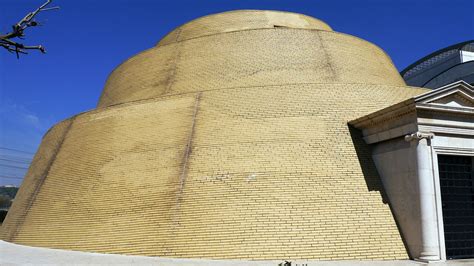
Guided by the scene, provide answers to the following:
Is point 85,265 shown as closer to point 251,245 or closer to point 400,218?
point 251,245

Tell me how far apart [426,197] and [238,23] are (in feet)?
42.0

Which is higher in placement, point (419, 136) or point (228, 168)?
point (419, 136)

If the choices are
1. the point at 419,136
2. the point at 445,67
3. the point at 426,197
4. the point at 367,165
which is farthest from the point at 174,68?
the point at 445,67

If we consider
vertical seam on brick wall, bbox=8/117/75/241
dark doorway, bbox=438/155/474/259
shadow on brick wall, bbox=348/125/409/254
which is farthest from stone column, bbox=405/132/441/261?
vertical seam on brick wall, bbox=8/117/75/241

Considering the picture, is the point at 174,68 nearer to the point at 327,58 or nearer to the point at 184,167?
the point at 327,58

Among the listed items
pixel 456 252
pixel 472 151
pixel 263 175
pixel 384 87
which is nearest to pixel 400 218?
pixel 456 252

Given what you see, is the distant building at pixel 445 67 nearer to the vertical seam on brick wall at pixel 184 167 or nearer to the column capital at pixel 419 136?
the column capital at pixel 419 136

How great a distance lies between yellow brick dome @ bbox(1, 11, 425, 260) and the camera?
36.6 feet

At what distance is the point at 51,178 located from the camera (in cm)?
1540

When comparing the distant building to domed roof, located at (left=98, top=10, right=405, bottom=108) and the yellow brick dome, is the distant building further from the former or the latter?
the yellow brick dome

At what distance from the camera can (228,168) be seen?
1242 centimetres

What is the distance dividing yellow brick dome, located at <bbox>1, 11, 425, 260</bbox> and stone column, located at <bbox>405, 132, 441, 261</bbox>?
65 cm

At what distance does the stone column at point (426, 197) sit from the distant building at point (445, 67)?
2966cm

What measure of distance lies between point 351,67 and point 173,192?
9376 mm
